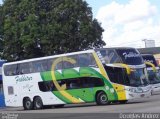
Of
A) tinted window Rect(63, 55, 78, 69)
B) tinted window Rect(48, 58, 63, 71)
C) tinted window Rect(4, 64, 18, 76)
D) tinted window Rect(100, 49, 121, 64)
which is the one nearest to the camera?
tinted window Rect(100, 49, 121, 64)

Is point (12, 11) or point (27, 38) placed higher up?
point (12, 11)

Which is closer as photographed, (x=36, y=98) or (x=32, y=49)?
(x=36, y=98)

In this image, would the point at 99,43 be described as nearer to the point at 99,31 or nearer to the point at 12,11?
the point at 99,31

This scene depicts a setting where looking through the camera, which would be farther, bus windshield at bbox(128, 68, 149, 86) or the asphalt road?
bus windshield at bbox(128, 68, 149, 86)

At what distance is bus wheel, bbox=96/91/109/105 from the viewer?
30969 mm

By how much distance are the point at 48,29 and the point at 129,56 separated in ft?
77.6

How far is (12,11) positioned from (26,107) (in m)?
24.9

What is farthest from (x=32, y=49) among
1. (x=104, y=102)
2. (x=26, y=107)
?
(x=104, y=102)

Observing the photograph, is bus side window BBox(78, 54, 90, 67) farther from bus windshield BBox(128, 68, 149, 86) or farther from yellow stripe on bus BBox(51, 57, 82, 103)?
bus windshield BBox(128, 68, 149, 86)

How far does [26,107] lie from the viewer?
35250 mm

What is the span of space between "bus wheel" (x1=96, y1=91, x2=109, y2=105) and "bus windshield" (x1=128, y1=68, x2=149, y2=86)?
75.8 inches

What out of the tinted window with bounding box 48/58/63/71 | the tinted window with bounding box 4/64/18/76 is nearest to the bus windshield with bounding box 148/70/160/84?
the tinted window with bounding box 48/58/63/71

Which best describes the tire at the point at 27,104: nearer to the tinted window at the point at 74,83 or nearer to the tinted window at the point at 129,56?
the tinted window at the point at 74,83

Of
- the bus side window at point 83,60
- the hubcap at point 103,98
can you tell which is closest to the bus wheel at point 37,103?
the bus side window at point 83,60
